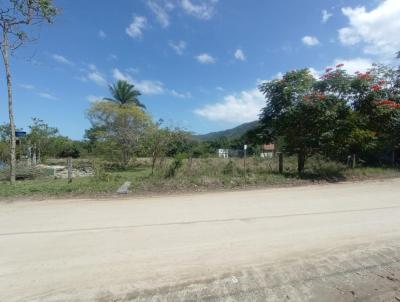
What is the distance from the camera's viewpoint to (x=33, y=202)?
301 inches

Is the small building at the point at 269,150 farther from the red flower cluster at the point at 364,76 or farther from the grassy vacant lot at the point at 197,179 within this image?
the red flower cluster at the point at 364,76

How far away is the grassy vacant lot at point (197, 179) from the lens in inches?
350

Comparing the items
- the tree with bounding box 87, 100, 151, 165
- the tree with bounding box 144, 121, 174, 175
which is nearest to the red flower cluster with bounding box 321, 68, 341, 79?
the tree with bounding box 144, 121, 174, 175

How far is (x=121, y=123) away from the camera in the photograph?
3031 centimetres

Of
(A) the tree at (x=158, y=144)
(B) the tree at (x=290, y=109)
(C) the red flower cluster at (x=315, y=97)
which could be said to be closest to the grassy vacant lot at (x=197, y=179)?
(B) the tree at (x=290, y=109)

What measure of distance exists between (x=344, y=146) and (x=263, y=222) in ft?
27.1

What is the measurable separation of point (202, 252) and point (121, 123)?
27.9 m

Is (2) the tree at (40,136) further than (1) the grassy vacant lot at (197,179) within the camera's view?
Yes

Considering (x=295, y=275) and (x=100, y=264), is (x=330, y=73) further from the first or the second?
(x=100, y=264)

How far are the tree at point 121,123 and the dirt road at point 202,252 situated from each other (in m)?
18.5

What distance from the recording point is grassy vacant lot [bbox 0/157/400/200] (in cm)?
889

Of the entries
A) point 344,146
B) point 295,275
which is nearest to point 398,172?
point 344,146

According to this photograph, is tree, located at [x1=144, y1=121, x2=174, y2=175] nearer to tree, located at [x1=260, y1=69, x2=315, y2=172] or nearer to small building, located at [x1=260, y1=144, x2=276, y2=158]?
small building, located at [x1=260, y1=144, x2=276, y2=158]

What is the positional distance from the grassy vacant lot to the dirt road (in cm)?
205
